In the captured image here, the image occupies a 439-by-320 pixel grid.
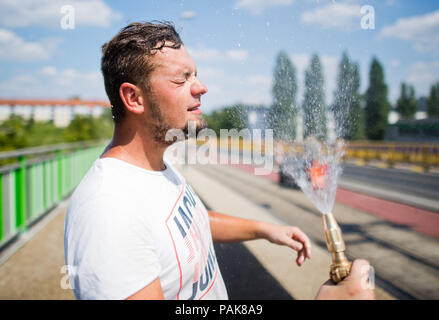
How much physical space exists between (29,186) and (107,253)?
509cm

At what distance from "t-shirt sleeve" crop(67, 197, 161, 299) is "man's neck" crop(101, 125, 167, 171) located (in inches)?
11.5

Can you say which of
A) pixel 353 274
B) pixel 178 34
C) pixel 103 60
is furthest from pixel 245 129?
pixel 353 274

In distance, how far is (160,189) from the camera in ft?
3.95

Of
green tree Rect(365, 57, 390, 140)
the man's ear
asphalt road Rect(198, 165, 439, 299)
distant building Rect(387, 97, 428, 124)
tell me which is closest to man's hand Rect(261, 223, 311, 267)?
the man's ear

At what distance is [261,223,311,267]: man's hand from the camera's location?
4.97 feet

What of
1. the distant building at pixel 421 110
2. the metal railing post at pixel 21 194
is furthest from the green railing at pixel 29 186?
the distant building at pixel 421 110

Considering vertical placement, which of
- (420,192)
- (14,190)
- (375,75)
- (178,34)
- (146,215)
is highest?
(375,75)

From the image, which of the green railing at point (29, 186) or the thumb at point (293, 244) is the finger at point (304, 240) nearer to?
the thumb at point (293, 244)

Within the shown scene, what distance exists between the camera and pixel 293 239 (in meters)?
1.56

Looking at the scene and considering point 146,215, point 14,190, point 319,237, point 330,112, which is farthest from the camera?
point 319,237

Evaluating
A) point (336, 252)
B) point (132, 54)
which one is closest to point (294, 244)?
point (336, 252)

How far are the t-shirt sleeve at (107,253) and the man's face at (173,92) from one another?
0.38m

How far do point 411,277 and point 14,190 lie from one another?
5274 mm
